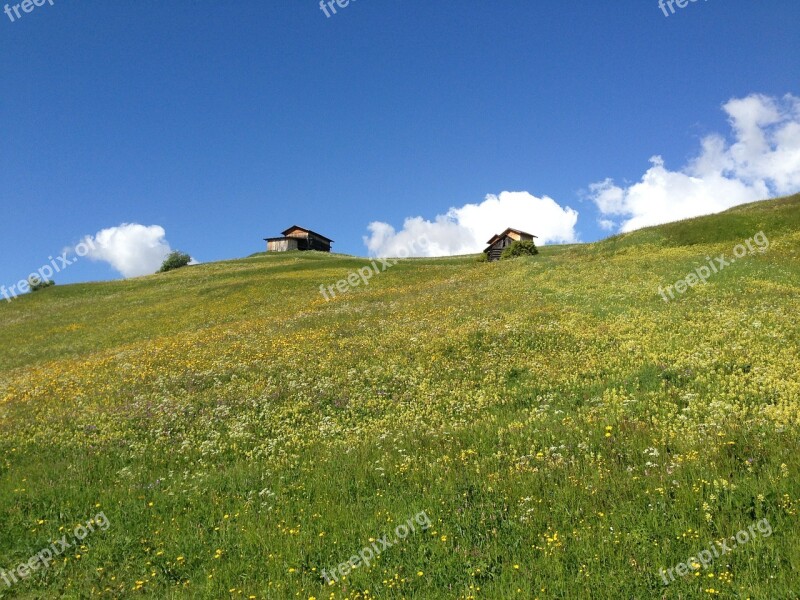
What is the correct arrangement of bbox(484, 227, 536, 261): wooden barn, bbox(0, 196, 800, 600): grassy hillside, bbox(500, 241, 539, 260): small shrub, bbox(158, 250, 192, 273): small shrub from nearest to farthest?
bbox(0, 196, 800, 600): grassy hillside → bbox(500, 241, 539, 260): small shrub → bbox(484, 227, 536, 261): wooden barn → bbox(158, 250, 192, 273): small shrub

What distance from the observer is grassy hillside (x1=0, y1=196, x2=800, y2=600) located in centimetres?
786

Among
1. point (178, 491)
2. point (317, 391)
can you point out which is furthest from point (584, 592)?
point (317, 391)

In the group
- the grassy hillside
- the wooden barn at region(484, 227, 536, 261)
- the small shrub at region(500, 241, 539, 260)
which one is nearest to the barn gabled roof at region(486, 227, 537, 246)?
the wooden barn at region(484, 227, 536, 261)

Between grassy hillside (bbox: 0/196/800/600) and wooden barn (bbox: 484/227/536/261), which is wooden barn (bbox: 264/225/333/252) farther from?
grassy hillside (bbox: 0/196/800/600)

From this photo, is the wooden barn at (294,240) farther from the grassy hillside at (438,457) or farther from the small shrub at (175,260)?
the grassy hillside at (438,457)

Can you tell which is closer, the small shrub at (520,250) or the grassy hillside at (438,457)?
the grassy hillside at (438,457)

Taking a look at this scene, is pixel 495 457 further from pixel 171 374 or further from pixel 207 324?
pixel 207 324

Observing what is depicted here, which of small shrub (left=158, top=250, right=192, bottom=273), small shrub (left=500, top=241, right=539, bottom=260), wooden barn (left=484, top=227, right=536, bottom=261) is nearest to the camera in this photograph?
small shrub (left=500, top=241, right=539, bottom=260)

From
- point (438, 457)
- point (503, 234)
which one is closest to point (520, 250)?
point (503, 234)

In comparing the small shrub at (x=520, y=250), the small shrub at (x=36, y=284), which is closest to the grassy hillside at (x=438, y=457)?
the small shrub at (x=520, y=250)

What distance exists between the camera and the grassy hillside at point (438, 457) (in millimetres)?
7859

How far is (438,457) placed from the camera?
1183cm

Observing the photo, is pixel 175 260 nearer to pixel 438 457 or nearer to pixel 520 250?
pixel 520 250

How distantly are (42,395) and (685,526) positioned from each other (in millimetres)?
25446
